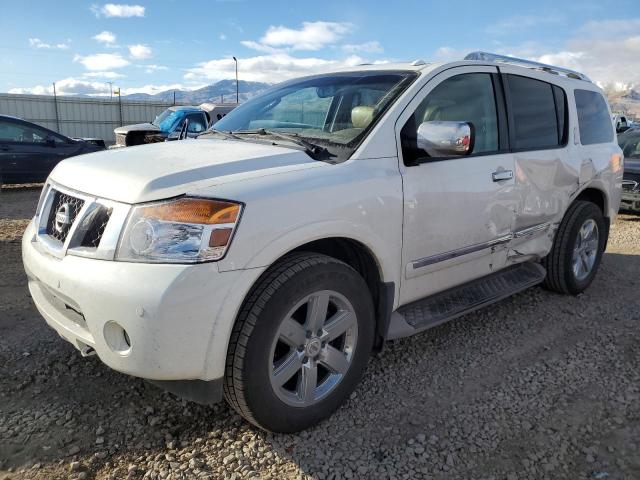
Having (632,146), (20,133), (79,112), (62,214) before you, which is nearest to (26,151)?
(20,133)

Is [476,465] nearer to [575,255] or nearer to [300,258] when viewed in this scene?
[300,258]

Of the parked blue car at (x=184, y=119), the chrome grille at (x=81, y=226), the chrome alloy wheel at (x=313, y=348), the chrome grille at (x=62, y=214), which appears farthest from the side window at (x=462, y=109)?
the parked blue car at (x=184, y=119)

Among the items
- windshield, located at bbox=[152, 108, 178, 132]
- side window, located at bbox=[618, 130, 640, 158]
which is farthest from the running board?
windshield, located at bbox=[152, 108, 178, 132]

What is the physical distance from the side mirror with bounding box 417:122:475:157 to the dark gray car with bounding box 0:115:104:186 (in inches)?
368

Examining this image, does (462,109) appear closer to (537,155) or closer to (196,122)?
(537,155)

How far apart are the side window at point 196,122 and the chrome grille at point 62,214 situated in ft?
37.8

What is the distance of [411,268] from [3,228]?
6.02 m

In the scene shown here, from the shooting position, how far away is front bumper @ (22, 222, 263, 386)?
2.07 metres

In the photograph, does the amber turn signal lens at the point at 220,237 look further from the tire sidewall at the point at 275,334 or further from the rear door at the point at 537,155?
the rear door at the point at 537,155

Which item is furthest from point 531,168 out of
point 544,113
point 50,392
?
point 50,392

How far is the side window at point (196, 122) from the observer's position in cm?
1387

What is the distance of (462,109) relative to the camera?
3.43 meters

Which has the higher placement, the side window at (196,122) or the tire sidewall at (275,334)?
the side window at (196,122)

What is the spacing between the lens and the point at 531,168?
3779mm
